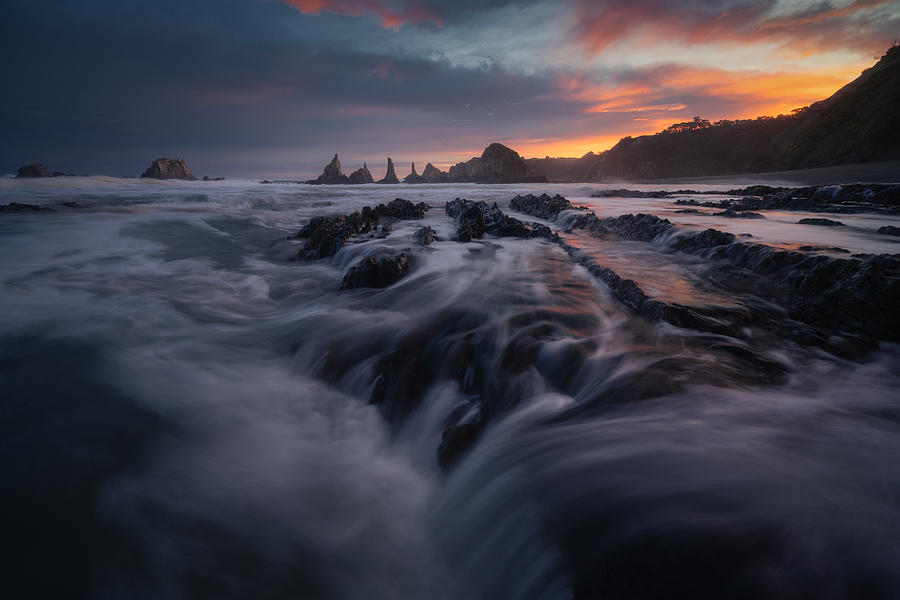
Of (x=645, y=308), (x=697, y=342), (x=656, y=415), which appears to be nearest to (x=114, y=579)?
(x=656, y=415)

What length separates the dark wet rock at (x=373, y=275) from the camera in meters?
6.78

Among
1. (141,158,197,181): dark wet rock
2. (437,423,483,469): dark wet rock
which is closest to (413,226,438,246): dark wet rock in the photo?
(437,423,483,469): dark wet rock

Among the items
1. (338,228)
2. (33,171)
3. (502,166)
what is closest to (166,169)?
(33,171)

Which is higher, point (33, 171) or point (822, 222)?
point (33, 171)

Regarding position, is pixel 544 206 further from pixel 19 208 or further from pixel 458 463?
pixel 19 208

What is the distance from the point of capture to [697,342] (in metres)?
3.54

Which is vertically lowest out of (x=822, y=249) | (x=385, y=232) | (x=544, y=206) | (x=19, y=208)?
(x=822, y=249)

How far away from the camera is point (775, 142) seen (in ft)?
180

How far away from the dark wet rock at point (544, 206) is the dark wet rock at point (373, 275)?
10214 millimetres

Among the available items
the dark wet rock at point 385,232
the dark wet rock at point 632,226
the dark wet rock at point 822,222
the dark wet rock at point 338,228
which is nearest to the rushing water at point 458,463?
the dark wet rock at point 822,222

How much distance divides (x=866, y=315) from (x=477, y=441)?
4.12 meters

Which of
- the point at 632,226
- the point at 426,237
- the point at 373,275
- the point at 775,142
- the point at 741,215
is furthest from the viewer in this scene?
the point at 775,142

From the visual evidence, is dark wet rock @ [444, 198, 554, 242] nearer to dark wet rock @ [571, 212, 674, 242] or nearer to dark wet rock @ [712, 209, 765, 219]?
dark wet rock @ [571, 212, 674, 242]

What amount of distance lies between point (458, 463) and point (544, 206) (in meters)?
15.7
